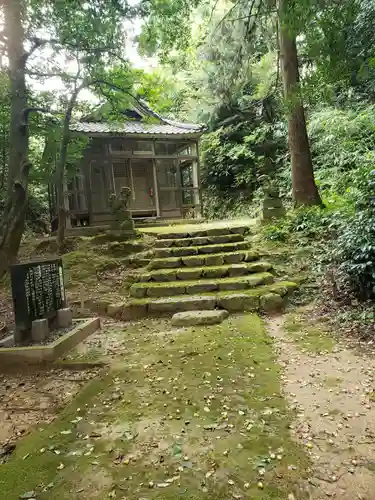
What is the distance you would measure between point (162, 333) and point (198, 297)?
112 cm

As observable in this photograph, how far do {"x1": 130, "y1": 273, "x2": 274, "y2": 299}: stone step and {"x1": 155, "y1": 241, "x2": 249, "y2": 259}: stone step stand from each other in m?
1.12

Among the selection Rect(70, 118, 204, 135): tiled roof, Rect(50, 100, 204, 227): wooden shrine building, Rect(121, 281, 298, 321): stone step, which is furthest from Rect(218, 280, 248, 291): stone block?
Rect(50, 100, 204, 227): wooden shrine building

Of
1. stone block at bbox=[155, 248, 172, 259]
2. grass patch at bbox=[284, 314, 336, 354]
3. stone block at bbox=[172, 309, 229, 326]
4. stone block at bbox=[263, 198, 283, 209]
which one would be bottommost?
grass patch at bbox=[284, 314, 336, 354]

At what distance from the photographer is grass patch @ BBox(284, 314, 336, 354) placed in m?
3.79

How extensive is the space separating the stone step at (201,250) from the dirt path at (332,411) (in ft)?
10.4

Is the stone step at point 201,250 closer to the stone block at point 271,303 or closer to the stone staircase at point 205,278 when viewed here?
the stone staircase at point 205,278

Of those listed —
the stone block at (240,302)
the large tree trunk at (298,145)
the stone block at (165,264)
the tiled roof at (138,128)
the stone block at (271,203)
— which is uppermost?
the tiled roof at (138,128)

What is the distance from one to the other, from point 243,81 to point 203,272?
286 inches

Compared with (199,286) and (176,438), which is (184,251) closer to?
(199,286)

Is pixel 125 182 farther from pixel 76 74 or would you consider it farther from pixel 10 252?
pixel 10 252

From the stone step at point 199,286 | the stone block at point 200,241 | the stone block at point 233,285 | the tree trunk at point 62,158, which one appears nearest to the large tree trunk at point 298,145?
the stone block at point 200,241

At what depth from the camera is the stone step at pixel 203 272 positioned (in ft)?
20.3

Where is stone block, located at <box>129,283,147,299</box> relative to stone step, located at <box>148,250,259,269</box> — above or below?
below

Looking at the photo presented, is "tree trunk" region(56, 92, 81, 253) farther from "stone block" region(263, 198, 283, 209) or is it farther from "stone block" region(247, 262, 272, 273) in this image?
"stone block" region(263, 198, 283, 209)
